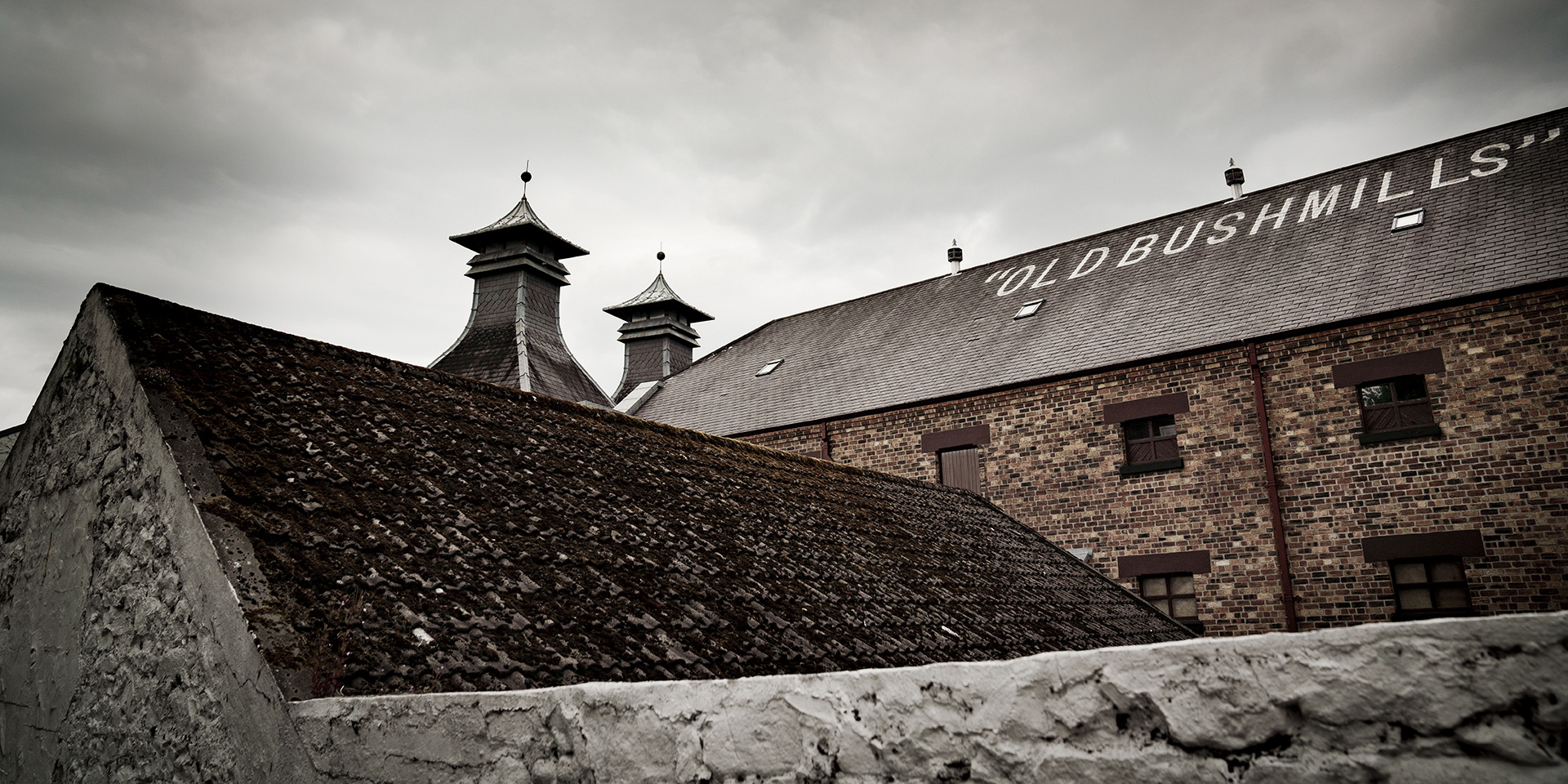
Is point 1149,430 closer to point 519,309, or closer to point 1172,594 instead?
point 1172,594

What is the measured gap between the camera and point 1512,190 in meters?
15.1

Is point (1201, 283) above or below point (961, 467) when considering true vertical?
above

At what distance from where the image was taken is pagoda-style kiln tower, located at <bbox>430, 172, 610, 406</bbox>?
103 ft

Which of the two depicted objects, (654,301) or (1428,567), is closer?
(1428,567)

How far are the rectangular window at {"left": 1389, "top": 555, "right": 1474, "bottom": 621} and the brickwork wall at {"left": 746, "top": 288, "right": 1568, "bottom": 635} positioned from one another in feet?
0.59

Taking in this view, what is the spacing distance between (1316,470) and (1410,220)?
17.8 feet

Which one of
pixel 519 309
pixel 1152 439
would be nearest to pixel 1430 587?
pixel 1152 439

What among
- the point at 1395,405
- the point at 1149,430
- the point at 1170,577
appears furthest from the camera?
the point at 1149,430

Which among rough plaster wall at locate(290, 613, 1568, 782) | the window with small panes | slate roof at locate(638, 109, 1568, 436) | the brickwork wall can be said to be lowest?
the window with small panes

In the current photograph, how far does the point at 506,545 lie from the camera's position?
503 centimetres

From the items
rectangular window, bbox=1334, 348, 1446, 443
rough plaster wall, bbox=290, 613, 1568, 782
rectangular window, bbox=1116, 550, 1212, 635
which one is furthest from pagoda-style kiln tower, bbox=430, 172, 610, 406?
rough plaster wall, bbox=290, 613, 1568, 782

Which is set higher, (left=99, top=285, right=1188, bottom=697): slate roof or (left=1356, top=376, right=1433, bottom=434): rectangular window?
(left=1356, top=376, right=1433, bottom=434): rectangular window

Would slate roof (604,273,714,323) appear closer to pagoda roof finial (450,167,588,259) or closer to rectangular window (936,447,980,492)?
pagoda roof finial (450,167,588,259)

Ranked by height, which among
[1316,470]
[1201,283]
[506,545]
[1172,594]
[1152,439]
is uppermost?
[1201,283]
